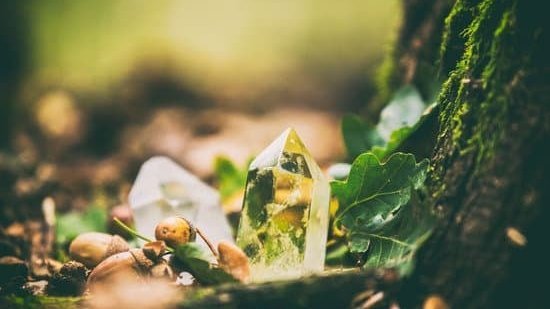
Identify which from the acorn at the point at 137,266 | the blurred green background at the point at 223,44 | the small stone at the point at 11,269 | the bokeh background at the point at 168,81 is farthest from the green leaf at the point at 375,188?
the blurred green background at the point at 223,44

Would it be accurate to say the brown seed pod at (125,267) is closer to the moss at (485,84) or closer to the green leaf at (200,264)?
the green leaf at (200,264)

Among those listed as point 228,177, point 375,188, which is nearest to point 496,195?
point 375,188

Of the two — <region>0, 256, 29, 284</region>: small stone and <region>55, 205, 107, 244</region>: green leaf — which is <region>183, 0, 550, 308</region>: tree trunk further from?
<region>55, 205, 107, 244</region>: green leaf

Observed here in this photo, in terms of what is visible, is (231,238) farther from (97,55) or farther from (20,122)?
(97,55)

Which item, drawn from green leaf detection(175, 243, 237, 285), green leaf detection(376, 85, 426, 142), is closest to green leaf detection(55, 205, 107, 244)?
green leaf detection(175, 243, 237, 285)

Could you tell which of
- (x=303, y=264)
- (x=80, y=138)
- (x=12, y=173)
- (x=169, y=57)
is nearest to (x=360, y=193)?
(x=303, y=264)

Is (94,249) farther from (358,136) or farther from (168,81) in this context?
(168,81)
